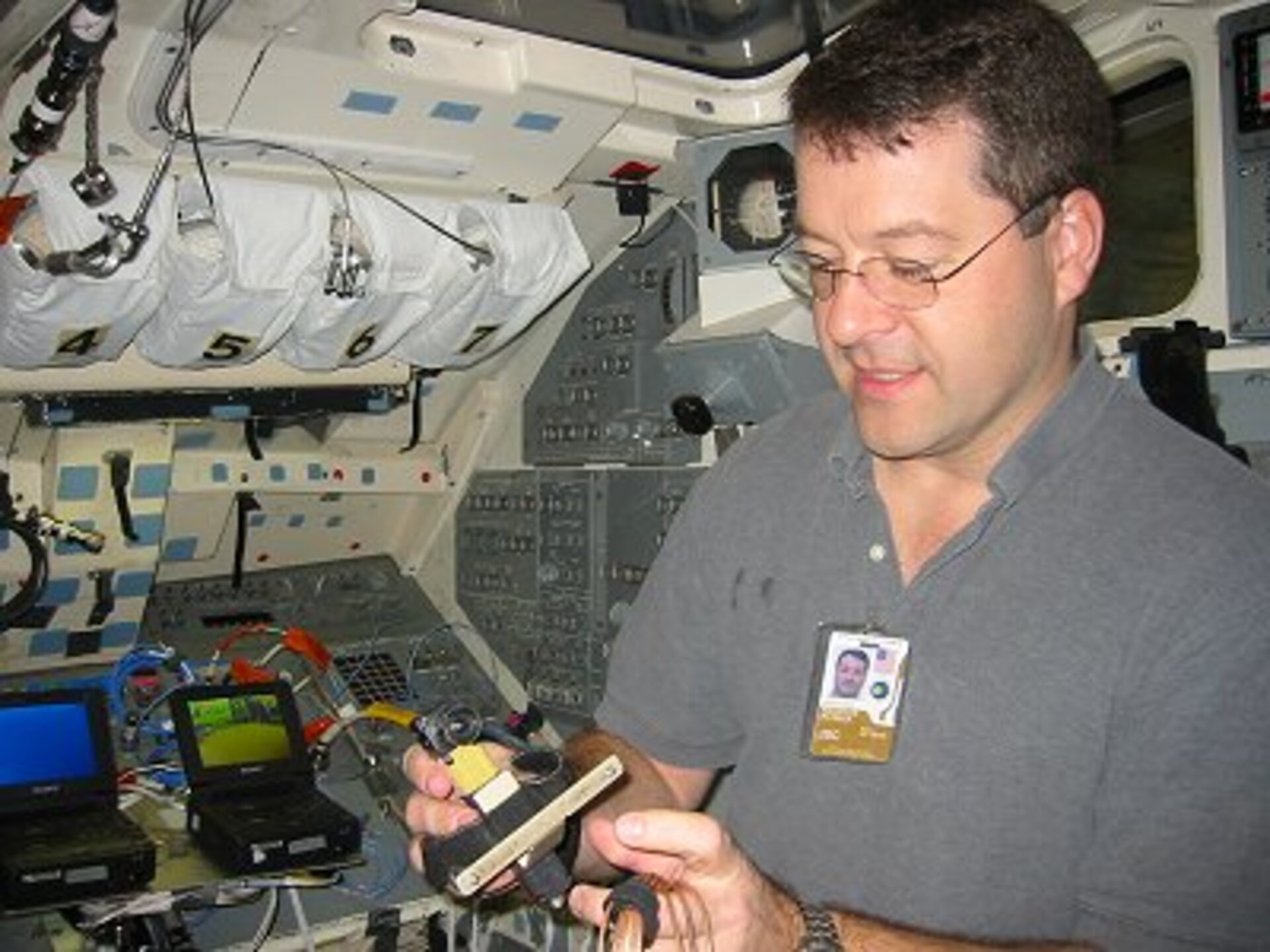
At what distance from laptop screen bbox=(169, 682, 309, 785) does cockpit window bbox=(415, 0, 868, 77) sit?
194 centimetres

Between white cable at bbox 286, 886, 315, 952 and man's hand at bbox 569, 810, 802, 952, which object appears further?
white cable at bbox 286, 886, 315, 952

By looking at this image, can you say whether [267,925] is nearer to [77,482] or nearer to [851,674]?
[77,482]

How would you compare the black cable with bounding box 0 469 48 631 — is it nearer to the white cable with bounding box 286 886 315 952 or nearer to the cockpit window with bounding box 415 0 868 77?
the white cable with bounding box 286 886 315 952

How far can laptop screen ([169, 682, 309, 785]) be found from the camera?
3170 millimetres

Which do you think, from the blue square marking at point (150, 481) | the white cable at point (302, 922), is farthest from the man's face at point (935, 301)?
the blue square marking at point (150, 481)

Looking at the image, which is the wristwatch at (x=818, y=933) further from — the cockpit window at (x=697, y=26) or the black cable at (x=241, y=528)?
the black cable at (x=241, y=528)

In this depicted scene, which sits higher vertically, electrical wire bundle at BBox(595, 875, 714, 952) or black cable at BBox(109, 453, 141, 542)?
black cable at BBox(109, 453, 141, 542)

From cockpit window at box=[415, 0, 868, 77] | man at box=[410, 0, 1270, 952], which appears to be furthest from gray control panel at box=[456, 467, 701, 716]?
man at box=[410, 0, 1270, 952]

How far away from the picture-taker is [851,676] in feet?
5.31

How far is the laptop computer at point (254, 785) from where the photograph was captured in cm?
289

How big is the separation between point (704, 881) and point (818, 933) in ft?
0.56

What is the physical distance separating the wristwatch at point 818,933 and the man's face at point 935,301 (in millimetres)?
610

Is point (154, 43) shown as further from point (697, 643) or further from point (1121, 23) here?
point (1121, 23)

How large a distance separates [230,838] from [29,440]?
1.38m
